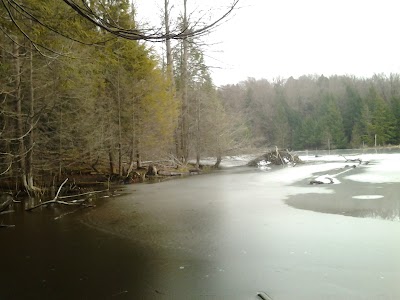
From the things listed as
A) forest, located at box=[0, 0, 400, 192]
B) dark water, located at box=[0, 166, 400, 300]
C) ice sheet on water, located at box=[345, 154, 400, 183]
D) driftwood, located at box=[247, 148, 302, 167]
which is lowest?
dark water, located at box=[0, 166, 400, 300]

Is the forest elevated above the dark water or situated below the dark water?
above

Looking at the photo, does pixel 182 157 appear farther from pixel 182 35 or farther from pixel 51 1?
pixel 182 35

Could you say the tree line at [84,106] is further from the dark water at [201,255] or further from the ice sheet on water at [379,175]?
the ice sheet on water at [379,175]

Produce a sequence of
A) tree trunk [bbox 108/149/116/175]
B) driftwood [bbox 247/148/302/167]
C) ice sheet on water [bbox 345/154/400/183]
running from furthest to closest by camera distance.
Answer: driftwood [bbox 247/148/302/167] → tree trunk [bbox 108/149/116/175] → ice sheet on water [bbox 345/154/400/183]


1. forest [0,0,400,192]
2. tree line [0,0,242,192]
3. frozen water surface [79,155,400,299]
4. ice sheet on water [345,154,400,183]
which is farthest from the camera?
ice sheet on water [345,154,400,183]

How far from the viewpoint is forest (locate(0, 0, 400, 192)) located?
866cm

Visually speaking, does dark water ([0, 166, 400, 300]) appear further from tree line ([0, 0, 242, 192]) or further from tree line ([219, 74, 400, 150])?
tree line ([219, 74, 400, 150])

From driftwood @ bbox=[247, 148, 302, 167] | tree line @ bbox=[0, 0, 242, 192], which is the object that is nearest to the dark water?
tree line @ bbox=[0, 0, 242, 192]

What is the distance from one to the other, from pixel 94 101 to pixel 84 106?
49.8 inches

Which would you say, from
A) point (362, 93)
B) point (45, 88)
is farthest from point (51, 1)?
point (362, 93)

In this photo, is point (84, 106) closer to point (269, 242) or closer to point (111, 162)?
point (111, 162)

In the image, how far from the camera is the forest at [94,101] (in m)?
8.66

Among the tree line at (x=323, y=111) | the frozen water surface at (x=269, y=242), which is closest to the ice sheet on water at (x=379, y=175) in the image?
the frozen water surface at (x=269, y=242)

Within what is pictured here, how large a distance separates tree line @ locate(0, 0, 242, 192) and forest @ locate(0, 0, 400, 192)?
0.15ft
